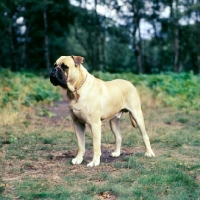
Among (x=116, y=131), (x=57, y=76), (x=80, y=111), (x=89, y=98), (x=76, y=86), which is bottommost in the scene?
(x=116, y=131)

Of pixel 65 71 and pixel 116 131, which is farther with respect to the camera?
pixel 116 131

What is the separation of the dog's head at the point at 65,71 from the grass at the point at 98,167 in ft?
4.47

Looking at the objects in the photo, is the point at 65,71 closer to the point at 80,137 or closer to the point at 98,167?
the point at 80,137

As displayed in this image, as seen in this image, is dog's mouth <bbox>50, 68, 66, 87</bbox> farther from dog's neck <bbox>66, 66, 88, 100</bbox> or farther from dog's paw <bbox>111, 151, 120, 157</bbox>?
dog's paw <bbox>111, 151, 120, 157</bbox>

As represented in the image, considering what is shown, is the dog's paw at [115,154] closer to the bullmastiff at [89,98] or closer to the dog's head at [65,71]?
the bullmastiff at [89,98]

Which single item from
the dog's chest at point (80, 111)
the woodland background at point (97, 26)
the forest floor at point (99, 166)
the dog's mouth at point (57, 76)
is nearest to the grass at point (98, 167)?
the forest floor at point (99, 166)

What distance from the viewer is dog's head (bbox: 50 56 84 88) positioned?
19.3ft

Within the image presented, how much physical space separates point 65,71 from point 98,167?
158cm

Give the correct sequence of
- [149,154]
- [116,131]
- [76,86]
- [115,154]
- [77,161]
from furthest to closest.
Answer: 1. [116,131]
2. [115,154]
3. [149,154]
4. [77,161]
5. [76,86]

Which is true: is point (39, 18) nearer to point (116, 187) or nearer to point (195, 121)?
point (195, 121)

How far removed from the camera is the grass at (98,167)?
491 centimetres

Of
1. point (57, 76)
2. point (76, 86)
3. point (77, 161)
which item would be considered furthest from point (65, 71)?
point (77, 161)

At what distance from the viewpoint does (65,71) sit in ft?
19.6

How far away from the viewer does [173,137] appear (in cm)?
859
